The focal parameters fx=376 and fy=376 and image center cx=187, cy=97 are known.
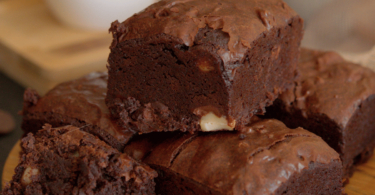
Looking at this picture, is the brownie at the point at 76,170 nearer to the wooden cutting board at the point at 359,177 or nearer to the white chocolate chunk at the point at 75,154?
the white chocolate chunk at the point at 75,154

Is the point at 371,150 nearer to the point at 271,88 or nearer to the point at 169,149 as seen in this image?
the point at 271,88

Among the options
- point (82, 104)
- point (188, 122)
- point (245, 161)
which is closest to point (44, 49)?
point (82, 104)

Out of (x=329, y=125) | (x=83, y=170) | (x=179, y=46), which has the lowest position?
(x=329, y=125)

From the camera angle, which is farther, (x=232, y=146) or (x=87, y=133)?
(x=87, y=133)

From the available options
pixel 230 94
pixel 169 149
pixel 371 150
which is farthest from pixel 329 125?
pixel 169 149

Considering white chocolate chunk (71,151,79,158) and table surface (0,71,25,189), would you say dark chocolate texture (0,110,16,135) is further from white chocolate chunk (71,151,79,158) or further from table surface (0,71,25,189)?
white chocolate chunk (71,151,79,158)

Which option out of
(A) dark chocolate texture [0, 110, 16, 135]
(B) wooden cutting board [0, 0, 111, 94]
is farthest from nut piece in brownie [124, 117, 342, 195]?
(A) dark chocolate texture [0, 110, 16, 135]

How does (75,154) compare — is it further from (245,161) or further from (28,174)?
(245,161)

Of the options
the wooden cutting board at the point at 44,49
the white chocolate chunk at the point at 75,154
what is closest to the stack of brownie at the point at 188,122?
the white chocolate chunk at the point at 75,154
